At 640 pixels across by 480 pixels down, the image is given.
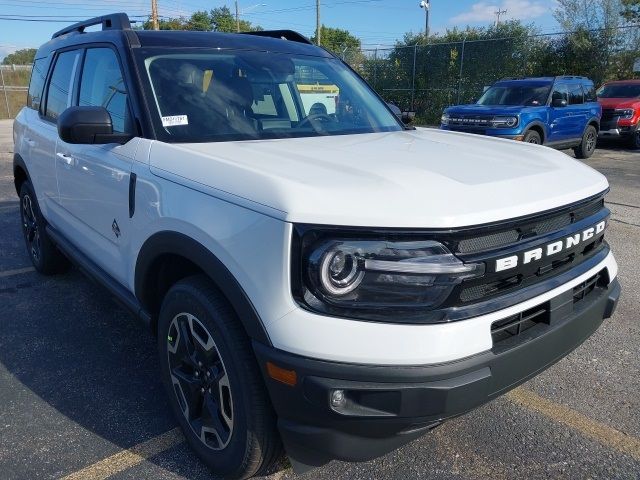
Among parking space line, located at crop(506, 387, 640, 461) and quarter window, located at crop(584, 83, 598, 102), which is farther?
quarter window, located at crop(584, 83, 598, 102)

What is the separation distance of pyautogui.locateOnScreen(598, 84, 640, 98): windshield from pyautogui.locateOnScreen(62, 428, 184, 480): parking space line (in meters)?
16.5

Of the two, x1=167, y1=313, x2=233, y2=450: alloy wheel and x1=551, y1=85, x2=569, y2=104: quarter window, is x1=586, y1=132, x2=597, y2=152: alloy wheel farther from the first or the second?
x1=167, y1=313, x2=233, y2=450: alloy wheel

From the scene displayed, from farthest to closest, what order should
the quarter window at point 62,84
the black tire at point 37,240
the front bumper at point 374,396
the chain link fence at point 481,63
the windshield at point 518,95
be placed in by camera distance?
the chain link fence at point 481,63
the windshield at point 518,95
the black tire at point 37,240
the quarter window at point 62,84
the front bumper at point 374,396

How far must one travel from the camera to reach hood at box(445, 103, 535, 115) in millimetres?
10961

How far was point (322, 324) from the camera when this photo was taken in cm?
178

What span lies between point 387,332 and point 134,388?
1896mm

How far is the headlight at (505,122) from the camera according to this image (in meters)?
10.8

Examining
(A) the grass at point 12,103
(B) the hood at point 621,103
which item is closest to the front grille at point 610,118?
(B) the hood at point 621,103

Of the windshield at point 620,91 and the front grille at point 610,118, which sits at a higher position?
the windshield at point 620,91

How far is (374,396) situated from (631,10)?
2581 centimetres

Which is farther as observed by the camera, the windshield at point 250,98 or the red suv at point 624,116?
the red suv at point 624,116

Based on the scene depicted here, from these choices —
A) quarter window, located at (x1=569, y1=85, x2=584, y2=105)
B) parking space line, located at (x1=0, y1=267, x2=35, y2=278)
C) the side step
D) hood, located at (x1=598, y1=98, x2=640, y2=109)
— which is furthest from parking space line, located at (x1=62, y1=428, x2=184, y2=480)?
hood, located at (x1=598, y1=98, x2=640, y2=109)

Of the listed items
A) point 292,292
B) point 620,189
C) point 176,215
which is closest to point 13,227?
point 176,215

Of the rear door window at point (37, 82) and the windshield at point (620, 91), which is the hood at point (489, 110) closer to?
the windshield at point (620, 91)
